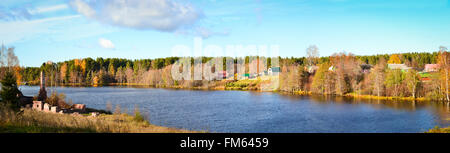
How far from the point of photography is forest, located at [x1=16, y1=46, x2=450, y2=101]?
45.6m

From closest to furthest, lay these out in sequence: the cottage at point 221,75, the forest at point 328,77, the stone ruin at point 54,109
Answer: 1. the stone ruin at point 54,109
2. the forest at point 328,77
3. the cottage at point 221,75

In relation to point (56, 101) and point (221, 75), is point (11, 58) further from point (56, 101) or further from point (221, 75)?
point (221, 75)

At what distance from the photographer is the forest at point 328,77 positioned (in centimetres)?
4562

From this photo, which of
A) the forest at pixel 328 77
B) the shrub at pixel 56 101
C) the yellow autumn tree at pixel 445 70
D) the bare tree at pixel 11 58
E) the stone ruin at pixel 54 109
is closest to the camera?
the stone ruin at pixel 54 109

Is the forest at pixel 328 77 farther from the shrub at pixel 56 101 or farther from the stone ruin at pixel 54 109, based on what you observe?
the stone ruin at pixel 54 109

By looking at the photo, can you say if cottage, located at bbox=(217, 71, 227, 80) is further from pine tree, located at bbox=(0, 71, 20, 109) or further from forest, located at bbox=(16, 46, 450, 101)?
pine tree, located at bbox=(0, 71, 20, 109)

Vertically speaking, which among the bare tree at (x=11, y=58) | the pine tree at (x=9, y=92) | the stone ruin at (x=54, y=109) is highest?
the bare tree at (x=11, y=58)

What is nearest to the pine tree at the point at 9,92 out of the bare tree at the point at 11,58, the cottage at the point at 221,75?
the bare tree at the point at 11,58

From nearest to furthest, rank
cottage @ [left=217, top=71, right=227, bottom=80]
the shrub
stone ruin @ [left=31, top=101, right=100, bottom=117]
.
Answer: stone ruin @ [left=31, top=101, right=100, bottom=117]
the shrub
cottage @ [left=217, top=71, right=227, bottom=80]

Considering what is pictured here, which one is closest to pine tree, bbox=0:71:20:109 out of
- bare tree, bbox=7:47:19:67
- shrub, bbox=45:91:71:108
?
shrub, bbox=45:91:71:108

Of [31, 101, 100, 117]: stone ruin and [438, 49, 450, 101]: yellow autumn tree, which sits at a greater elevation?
[438, 49, 450, 101]: yellow autumn tree

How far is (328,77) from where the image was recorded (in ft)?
195
